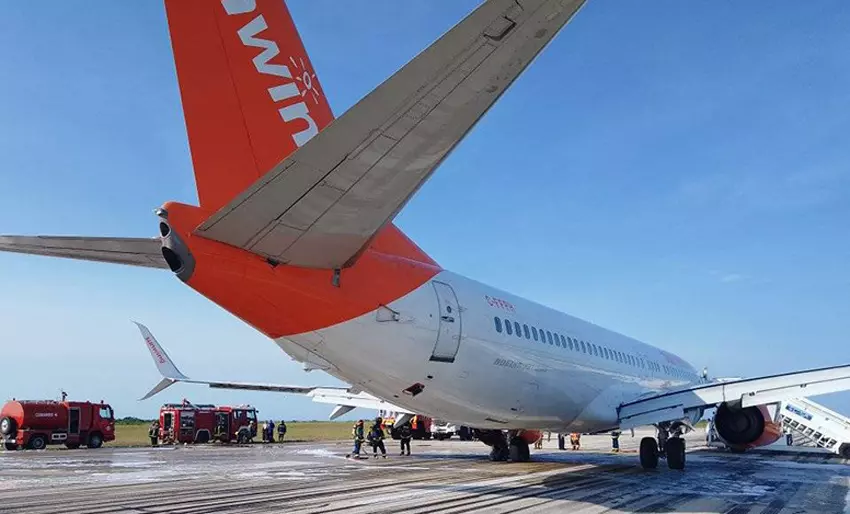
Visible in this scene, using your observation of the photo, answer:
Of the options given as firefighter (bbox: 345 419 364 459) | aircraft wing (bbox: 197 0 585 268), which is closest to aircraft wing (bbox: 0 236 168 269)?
aircraft wing (bbox: 197 0 585 268)

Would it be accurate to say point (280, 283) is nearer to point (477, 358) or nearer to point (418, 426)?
point (477, 358)

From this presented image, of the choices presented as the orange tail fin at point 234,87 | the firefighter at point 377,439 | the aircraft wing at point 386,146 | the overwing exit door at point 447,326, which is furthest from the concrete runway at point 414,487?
the orange tail fin at point 234,87

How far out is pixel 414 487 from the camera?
11227 mm

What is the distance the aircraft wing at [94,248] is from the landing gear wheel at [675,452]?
12.4 m

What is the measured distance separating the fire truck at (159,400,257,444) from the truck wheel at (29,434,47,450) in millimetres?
5577

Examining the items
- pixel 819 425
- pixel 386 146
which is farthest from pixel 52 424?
pixel 819 425

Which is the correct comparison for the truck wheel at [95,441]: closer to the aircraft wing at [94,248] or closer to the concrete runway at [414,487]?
the concrete runway at [414,487]

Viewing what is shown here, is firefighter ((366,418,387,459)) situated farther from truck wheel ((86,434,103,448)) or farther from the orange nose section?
truck wheel ((86,434,103,448))

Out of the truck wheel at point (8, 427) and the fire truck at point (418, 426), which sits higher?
the truck wheel at point (8, 427)

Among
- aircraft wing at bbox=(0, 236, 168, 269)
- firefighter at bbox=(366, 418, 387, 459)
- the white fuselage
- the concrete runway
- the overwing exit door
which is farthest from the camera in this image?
firefighter at bbox=(366, 418, 387, 459)

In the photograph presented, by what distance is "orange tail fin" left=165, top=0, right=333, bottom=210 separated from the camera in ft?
22.6

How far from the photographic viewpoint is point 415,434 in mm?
34844

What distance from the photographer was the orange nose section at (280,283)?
21.7 feet

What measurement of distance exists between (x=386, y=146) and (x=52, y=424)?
1144 inches
